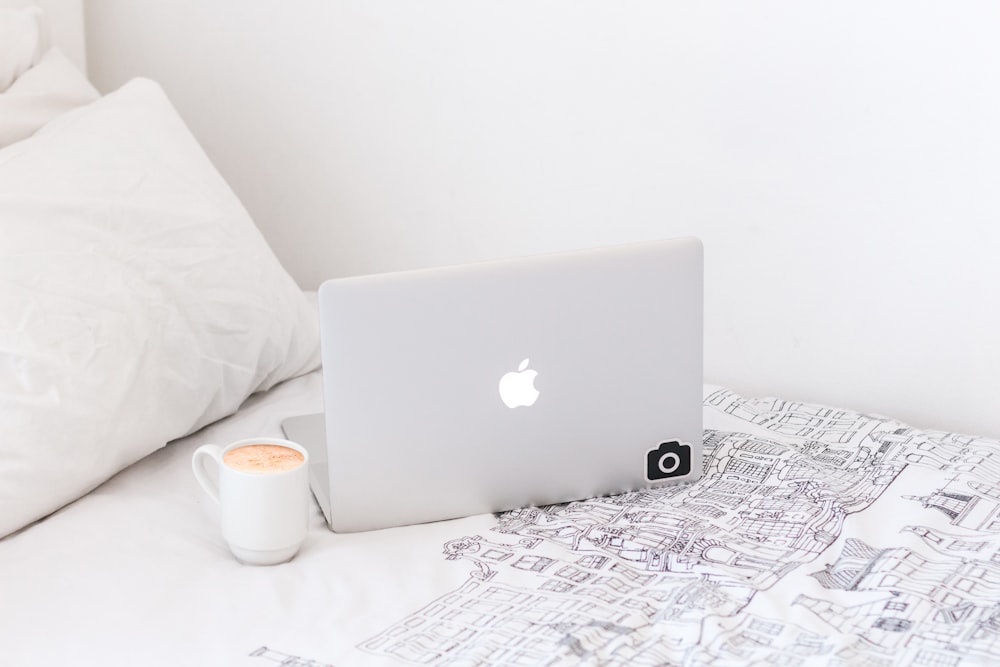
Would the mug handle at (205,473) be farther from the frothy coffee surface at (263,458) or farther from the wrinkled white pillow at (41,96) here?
the wrinkled white pillow at (41,96)

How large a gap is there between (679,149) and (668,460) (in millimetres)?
510

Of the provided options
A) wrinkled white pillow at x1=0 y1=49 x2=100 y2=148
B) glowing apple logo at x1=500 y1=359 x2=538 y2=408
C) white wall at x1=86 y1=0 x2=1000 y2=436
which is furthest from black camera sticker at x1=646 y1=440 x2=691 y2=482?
wrinkled white pillow at x1=0 y1=49 x2=100 y2=148

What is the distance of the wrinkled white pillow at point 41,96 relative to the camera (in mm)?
1405

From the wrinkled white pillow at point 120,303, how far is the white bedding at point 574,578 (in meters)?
0.07

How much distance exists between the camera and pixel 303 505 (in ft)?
3.30

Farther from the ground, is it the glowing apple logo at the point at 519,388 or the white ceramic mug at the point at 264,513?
the glowing apple logo at the point at 519,388

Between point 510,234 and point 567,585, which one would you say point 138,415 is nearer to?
point 567,585

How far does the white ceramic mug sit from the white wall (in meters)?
0.74

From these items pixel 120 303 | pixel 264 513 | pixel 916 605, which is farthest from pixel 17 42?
pixel 916 605

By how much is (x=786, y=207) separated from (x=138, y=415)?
0.86m

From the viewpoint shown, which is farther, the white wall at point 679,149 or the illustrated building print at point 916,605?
the white wall at point 679,149

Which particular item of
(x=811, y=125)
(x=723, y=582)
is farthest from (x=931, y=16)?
(x=723, y=582)

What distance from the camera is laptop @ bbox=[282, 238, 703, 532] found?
3.42 feet

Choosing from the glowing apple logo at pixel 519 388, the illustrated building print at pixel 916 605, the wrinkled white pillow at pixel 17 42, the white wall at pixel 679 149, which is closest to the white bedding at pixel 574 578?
the illustrated building print at pixel 916 605
